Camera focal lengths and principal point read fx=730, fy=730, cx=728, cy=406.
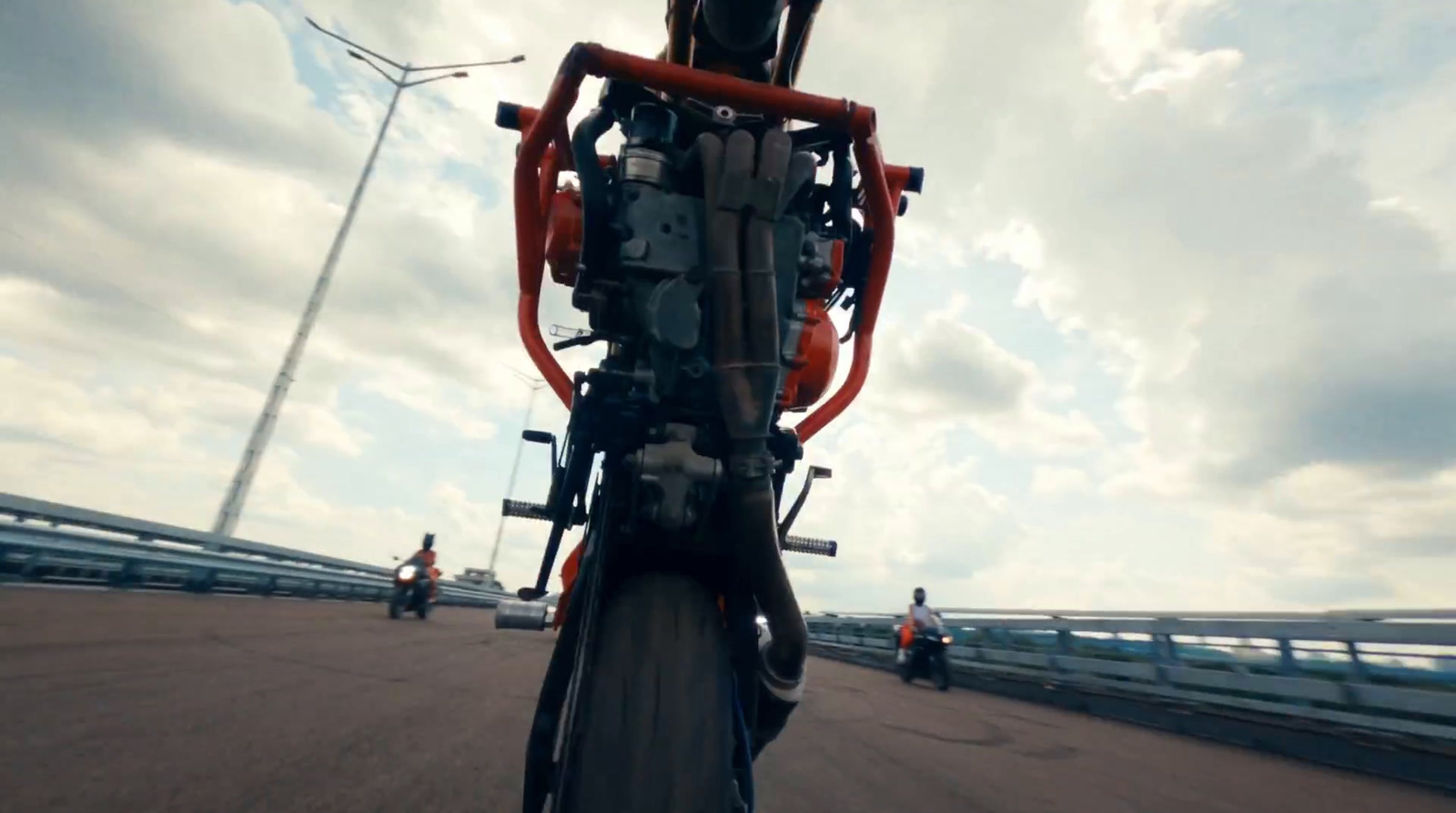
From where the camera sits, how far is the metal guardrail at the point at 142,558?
26.9 ft

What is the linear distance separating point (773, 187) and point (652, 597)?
1132 millimetres

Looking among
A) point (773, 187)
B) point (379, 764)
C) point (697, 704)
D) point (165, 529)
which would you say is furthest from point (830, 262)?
point (165, 529)

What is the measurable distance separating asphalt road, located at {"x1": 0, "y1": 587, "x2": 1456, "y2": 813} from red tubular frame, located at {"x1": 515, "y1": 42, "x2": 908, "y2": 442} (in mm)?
1974

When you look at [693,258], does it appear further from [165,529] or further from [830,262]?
[165,529]

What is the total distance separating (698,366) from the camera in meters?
1.94

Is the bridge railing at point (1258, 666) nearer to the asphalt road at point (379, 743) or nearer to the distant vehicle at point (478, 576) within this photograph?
the asphalt road at point (379, 743)

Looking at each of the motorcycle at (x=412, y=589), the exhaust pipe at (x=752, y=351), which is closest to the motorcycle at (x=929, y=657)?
the motorcycle at (x=412, y=589)

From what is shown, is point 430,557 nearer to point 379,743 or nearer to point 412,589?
point 412,589

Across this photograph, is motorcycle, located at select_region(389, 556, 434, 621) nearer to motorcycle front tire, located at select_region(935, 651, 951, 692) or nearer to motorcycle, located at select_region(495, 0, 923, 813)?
motorcycle front tire, located at select_region(935, 651, 951, 692)

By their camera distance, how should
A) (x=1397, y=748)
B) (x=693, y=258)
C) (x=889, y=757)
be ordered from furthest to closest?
(x=1397, y=748)
(x=889, y=757)
(x=693, y=258)

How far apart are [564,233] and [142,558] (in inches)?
428

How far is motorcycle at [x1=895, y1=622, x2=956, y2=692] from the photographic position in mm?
12141

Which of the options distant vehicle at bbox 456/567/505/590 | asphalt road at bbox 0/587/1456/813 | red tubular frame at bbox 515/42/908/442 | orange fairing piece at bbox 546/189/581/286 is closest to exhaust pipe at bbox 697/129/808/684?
red tubular frame at bbox 515/42/908/442

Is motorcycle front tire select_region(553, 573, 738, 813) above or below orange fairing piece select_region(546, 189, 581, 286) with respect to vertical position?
below
